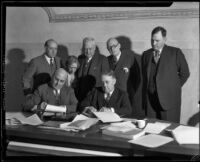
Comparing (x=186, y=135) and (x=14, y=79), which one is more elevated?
(x=14, y=79)

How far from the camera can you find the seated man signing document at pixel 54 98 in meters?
2.40

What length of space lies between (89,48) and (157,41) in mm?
542

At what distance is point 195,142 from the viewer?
7.16ft

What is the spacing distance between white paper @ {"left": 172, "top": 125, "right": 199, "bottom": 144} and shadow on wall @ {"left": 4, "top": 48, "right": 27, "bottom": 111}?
4.08ft

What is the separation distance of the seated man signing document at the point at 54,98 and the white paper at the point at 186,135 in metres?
0.82

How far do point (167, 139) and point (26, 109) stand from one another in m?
1.13

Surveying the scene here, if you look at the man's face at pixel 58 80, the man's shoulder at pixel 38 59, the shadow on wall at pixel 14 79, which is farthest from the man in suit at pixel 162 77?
the shadow on wall at pixel 14 79

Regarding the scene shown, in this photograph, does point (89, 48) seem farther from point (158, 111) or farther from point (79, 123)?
point (158, 111)

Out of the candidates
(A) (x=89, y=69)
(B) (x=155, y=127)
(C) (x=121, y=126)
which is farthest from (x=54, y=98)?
(B) (x=155, y=127)

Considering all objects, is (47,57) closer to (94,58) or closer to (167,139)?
(94,58)

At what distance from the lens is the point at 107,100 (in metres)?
2.39

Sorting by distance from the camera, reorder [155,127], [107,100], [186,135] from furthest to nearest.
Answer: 1. [107,100]
2. [155,127]
3. [186,135]

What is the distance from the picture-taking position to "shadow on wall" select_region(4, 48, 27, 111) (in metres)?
2.39

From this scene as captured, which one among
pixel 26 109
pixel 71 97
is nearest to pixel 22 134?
pixel 26 109
